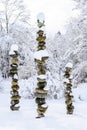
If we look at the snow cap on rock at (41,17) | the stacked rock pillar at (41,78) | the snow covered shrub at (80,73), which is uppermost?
the snow cap on rock at (41,17)

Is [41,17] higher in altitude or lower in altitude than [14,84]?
higher

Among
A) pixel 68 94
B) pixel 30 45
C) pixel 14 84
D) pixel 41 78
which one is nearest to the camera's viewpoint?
pixel 41 78

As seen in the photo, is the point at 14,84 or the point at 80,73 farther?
the point at 80,73

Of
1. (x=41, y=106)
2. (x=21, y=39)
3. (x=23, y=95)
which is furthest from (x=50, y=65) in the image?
(x=41, y=106)

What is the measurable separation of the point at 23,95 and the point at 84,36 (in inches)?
321

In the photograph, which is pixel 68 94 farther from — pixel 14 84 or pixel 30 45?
pixel 30 45

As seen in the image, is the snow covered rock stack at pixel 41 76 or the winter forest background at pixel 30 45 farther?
the winter forest background at pixel 30 45

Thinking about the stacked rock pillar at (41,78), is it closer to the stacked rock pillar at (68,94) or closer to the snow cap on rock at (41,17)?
the snow cap on rock at (41,17)

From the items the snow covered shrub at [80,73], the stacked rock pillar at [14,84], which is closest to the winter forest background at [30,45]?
the snow covered shrub at [80,73]

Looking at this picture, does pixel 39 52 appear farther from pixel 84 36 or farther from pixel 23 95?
pixel 84 36

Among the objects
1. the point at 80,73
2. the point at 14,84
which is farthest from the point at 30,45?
the point at 14,84

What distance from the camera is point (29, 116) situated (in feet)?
35.8

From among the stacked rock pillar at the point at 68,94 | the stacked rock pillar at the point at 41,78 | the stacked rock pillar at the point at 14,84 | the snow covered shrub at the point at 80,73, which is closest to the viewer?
the stacked rock pillar at the point at 41,78

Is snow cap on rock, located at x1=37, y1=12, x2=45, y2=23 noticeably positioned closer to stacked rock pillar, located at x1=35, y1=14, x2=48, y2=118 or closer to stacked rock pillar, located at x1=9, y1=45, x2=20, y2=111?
stacked rock pillar, located at x1=35, y1=14, x2=48, y2=118
